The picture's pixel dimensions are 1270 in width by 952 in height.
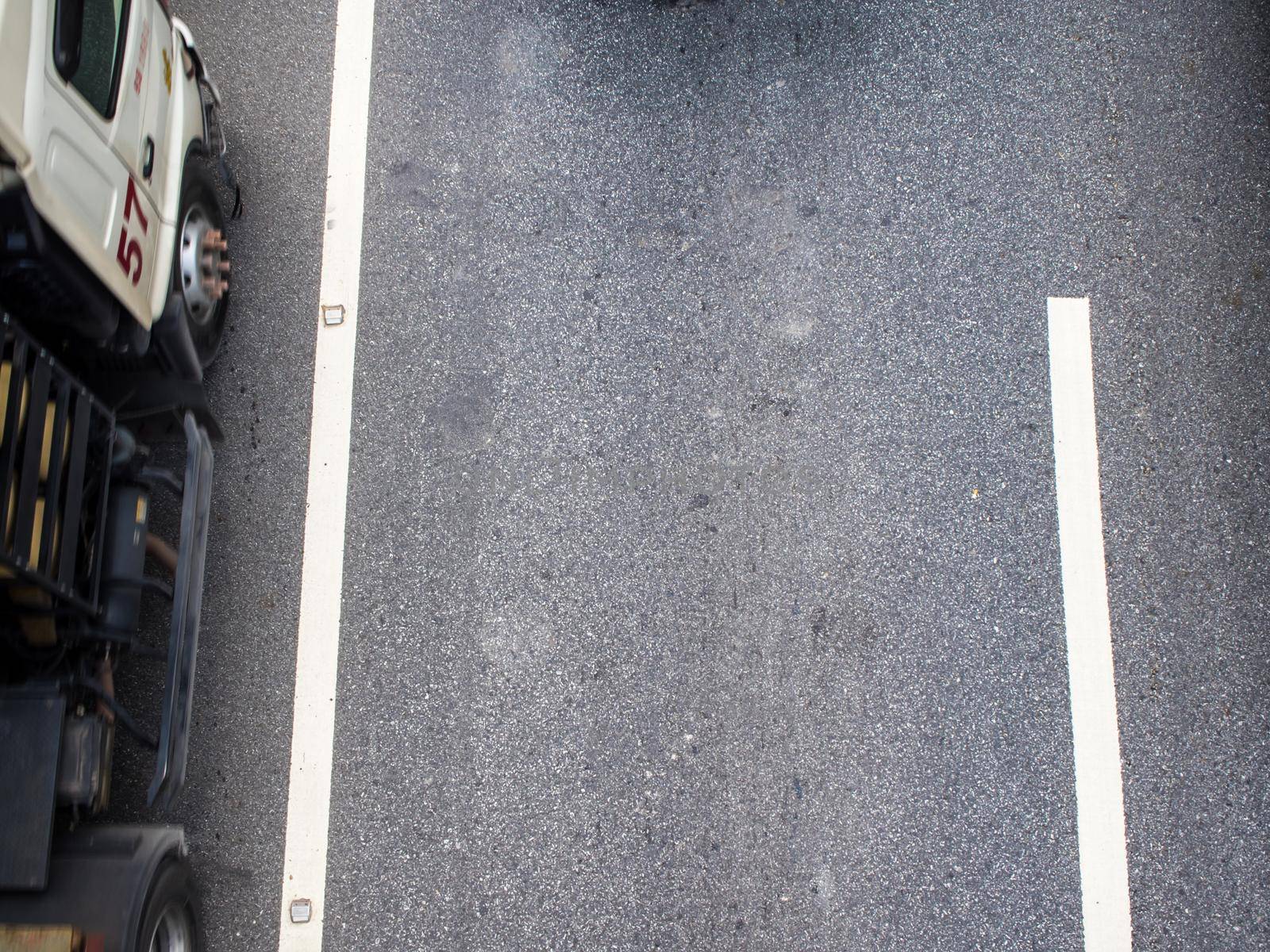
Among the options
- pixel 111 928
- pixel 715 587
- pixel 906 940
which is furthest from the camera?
pixel 715 587

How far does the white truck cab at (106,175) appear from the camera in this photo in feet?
8.96

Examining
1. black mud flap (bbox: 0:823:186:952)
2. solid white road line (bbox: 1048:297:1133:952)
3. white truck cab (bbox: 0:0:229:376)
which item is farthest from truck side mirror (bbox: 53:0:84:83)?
solid white road line (bbox: 1048:297:1133:952)

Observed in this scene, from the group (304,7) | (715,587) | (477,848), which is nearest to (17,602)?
(477,848)

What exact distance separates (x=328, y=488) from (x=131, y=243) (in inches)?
49.4

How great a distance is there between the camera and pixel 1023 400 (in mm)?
4129

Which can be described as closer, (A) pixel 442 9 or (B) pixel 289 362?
(B) pixel 289 362

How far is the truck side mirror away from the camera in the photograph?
→ 287 centimetres

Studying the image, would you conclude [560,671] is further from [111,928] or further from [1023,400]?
[1023,400]

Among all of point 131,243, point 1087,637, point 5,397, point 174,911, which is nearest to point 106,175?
point 131,243

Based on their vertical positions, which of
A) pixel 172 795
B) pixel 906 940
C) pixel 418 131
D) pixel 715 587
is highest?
pixel 418 131

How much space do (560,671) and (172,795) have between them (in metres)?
1.53

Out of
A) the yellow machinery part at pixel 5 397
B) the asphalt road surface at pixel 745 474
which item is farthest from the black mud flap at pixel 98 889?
the yellow machinery part at pixel 5 397

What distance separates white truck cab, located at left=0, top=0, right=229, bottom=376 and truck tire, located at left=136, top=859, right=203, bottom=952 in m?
1.94

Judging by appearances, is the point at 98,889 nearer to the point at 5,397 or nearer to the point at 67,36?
the point at 5,397
